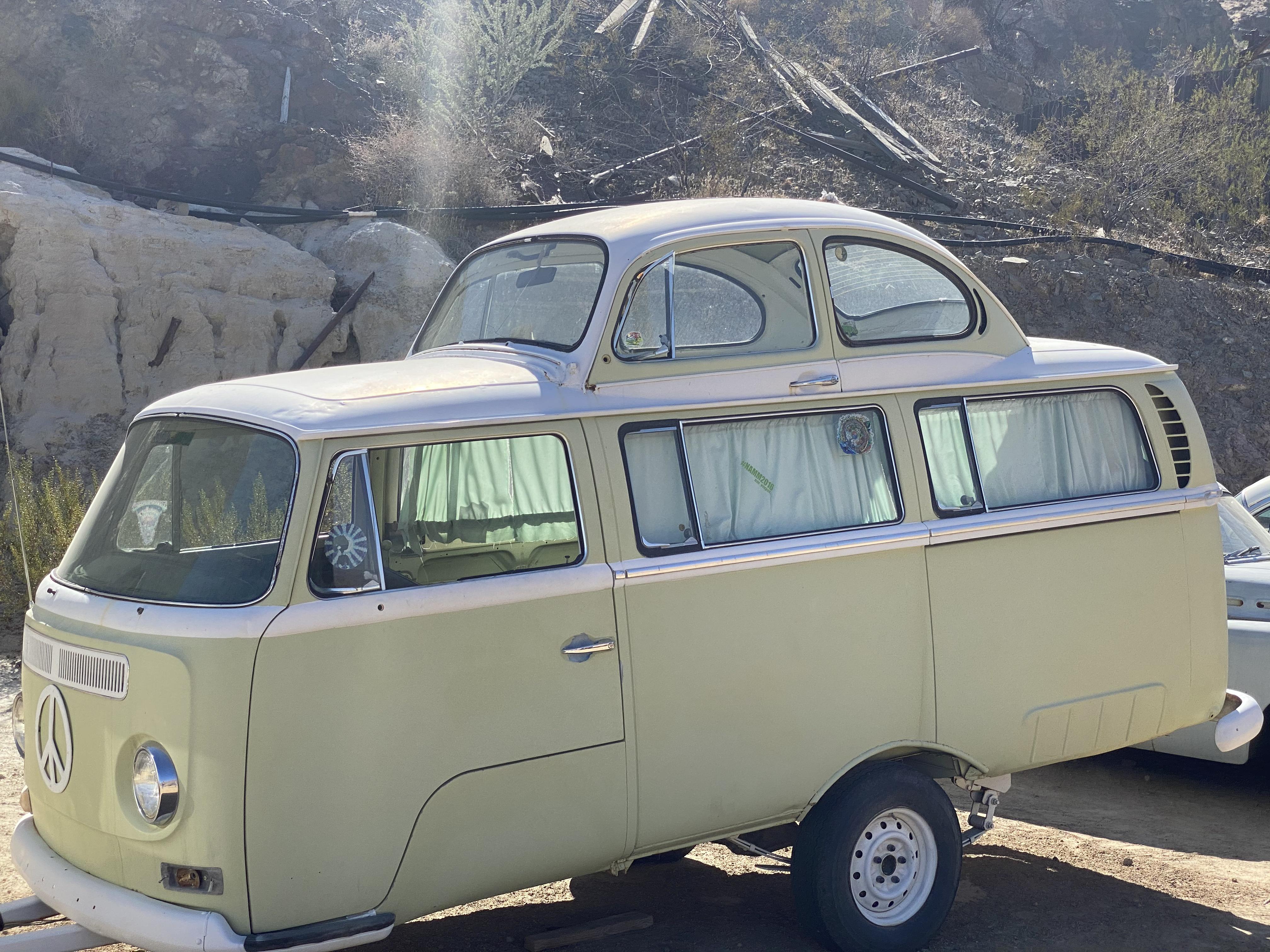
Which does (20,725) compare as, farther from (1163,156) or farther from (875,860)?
(1163,156)

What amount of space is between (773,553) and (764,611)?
0.20m

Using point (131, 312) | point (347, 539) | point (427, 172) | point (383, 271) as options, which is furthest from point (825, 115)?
point (347, 539)

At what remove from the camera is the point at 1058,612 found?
460cm

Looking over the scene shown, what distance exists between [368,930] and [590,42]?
19833mm

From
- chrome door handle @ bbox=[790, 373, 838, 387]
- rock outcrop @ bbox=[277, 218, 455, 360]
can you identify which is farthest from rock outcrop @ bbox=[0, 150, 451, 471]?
chrome door handle @ bbox=[790, 373, 838, 387]

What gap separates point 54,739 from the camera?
3584 millimetres

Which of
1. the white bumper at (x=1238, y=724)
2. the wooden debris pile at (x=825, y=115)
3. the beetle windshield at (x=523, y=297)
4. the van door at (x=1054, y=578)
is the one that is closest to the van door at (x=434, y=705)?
Answer: the beetle windshield at (x=523, y=297)

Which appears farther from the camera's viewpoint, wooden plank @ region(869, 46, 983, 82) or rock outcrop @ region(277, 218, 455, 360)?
wooden plank @ region(869, 46, 983, 82)

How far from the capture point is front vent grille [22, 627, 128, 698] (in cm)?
331

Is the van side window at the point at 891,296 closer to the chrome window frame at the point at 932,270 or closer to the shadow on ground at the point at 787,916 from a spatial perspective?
the chrome window frame at the point at 932,270

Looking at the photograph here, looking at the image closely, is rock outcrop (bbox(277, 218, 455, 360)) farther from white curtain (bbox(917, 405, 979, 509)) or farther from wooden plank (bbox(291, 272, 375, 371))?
white curtain (bbox(917, 405, 979, 509))

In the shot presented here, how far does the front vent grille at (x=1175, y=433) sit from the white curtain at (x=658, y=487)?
7.92ft

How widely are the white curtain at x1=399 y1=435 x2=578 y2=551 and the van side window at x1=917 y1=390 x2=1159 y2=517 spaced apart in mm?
1549

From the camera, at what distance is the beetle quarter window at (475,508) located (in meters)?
3.75
